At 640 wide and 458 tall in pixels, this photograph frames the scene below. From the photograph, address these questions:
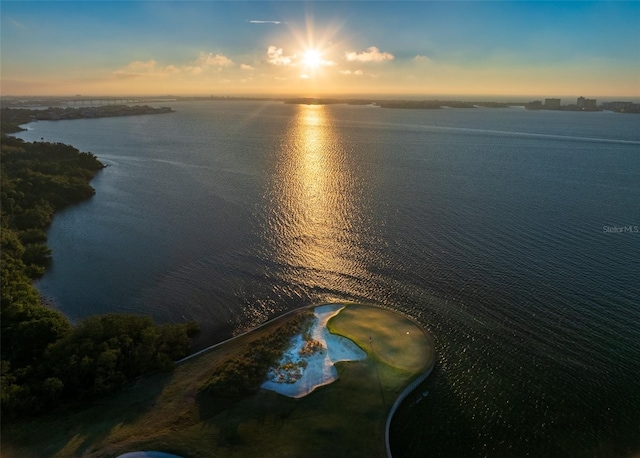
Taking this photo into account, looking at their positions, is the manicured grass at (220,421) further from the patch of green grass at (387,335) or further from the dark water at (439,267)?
the dark water at (439,267)

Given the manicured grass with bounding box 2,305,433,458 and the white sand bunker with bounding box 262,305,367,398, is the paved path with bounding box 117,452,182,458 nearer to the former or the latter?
the manicured grass with bounding box 2,305,433,458

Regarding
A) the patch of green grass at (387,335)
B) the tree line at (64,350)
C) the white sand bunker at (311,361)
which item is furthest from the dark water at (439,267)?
the white sand bunker at (311,361)

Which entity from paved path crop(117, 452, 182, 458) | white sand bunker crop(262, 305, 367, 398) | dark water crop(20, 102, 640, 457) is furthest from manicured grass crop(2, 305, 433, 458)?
dark water crop(20, 102, 640, 457)

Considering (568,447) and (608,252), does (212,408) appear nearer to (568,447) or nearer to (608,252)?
(568,447)

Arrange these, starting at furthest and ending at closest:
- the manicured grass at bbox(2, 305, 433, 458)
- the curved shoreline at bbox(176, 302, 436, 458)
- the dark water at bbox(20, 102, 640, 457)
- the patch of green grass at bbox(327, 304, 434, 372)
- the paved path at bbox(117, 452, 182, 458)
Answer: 1. the patch of green grass at bbox(327, 304, 434, 372)
2. the dark water at bbox(20, 102, 640, 457)
3. the curved shoreline at bbox(176, 302, 436, 458)
4. the manicured grass at bbox(2, 305, 433, 458)
5. the paved path at bbox(117, 452, 182, 458)

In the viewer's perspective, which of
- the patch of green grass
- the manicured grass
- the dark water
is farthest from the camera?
the patch of green grass

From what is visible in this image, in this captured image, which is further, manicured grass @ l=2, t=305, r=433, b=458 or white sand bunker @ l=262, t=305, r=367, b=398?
white sand bunker @ l=262, t=305, r=367, b=398
